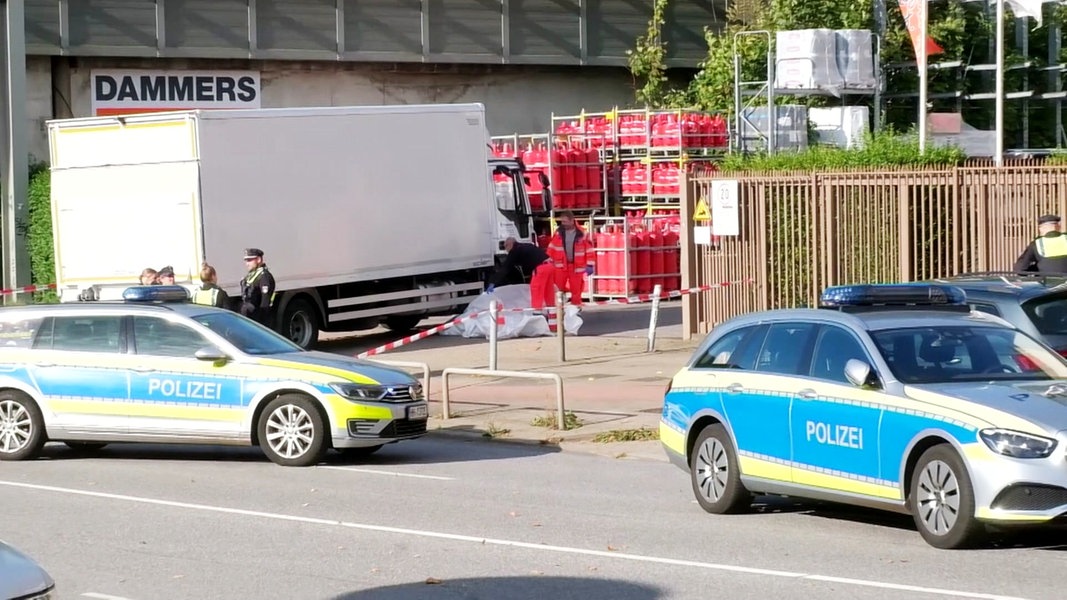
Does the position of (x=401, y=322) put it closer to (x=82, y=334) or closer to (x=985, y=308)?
(x=82, y=334)

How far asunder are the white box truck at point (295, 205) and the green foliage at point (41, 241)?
3.21 metres

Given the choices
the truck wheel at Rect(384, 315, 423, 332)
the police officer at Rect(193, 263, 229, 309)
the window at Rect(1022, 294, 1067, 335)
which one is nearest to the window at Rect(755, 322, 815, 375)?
the window at Rect(1022, 294, 1067, 335)

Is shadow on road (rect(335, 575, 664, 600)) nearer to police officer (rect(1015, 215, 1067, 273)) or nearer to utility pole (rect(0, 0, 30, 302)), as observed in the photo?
police officer (rect(1015, 215, 1067, 273))

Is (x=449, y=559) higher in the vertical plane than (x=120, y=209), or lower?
lower

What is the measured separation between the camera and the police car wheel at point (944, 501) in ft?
29.3

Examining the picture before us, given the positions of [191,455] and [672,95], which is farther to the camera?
[672,95]

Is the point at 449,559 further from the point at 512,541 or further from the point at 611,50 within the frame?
the point at 611,50

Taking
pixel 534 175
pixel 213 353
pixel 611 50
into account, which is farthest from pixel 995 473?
pixel 611 50

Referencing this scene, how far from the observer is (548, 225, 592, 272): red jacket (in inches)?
969

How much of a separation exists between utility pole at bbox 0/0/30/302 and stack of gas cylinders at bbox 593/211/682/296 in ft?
35.0

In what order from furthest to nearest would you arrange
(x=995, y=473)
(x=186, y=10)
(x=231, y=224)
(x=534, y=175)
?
(x=186, y=10) < (x=534, y=175) < (x=231, y=224) < (x=995, y=473)

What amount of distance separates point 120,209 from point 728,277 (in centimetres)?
891

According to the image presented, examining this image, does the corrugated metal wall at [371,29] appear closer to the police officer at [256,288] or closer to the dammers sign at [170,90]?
the dammers sign at [170,90]

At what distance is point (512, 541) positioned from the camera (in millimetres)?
9969
